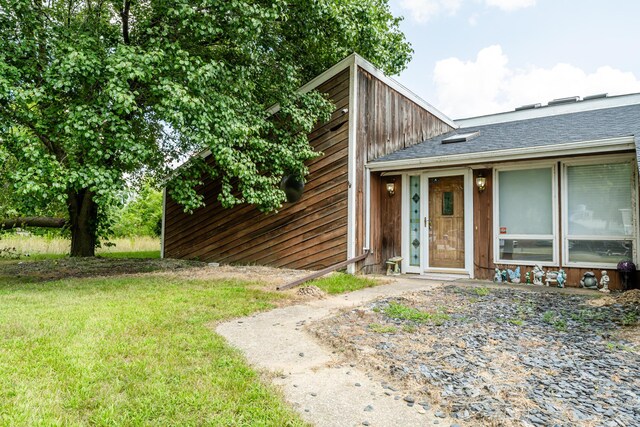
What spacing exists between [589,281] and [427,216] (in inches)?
109

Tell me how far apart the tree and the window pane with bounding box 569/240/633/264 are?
4.91 m

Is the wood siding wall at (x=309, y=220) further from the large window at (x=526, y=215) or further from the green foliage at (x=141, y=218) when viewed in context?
the green foliage at (x=141, y=218)

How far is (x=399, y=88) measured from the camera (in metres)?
8.50

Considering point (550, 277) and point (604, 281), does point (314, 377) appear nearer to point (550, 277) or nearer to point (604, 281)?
point (550, 277)

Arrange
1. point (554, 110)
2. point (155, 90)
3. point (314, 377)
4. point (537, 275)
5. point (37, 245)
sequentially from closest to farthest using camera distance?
point (314, 377), point (155, 90), point (537, 275), point (554, 110), point (37, 245)

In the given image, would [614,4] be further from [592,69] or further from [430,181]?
[592,69]

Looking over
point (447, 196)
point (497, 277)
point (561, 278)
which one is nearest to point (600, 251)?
point (561, 278)

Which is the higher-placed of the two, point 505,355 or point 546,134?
point 546,134

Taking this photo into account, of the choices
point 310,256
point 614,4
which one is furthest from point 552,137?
point 614,4

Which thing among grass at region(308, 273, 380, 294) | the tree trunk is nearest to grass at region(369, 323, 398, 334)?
grass at region(308, 273, 380, 294)

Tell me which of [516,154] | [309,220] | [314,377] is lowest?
[314,377]

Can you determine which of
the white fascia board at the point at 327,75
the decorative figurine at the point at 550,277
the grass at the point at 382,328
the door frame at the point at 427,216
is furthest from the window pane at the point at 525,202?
the grass at the point at 382,328

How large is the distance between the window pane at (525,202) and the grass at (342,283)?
8.68 feet

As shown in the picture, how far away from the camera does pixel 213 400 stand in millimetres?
2105
